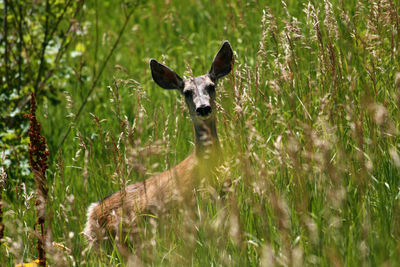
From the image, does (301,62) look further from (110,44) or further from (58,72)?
(110,44)

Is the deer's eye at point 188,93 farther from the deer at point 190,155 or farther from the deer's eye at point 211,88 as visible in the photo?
the deer's eye at point 211,88

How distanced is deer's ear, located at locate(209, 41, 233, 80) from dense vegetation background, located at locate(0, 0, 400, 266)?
0.15 meters

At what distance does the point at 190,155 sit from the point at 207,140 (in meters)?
0.30

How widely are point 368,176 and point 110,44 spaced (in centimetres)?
652

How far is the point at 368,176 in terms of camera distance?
3.55m

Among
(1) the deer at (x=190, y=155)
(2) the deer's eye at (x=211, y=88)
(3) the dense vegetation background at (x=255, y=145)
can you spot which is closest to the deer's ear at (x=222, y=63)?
(1) the deer at (x=190, y=155)

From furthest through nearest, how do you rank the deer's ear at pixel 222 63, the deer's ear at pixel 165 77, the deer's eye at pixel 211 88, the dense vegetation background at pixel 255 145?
the deer's ear at pixel 165 77 < the deer's ear at pixel 222 63 < the deer's eye at pixel 211 88 < the dense vegetation background at pixel 255 145

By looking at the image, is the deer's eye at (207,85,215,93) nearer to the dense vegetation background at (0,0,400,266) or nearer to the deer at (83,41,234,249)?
the deer at (83,41,234,249)

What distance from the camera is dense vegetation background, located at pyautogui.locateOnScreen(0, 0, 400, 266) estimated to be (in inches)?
119

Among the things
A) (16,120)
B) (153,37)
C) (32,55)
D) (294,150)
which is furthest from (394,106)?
(153,37)

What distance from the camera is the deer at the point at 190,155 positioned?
16.0 ft

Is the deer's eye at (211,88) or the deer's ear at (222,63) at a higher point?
the deer's ear at (222,63)

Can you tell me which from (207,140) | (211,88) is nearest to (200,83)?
(211,88)

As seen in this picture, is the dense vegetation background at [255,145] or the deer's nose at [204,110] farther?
the deer's nose at [204,110]
